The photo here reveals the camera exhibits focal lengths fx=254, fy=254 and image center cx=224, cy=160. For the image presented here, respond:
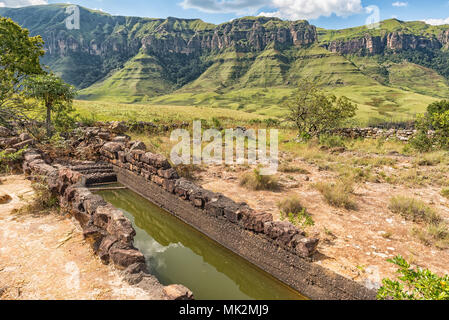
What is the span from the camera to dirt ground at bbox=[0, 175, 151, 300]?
4.51 meters

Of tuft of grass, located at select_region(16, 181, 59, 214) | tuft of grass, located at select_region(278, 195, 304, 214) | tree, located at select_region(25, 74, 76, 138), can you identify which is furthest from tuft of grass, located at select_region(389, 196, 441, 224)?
tree, located at select_region(25, 74, 76, 138)

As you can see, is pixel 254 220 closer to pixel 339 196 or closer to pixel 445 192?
pixel 339 196

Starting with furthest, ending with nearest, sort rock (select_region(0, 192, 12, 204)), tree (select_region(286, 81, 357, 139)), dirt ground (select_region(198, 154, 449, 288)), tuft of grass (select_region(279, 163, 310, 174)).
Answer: tree (select_region(286, 81, 357, 139)) → tuft of grass (select_region(279, 163, 310, 174)) → rock (select_region(0, 192, 12, 204)) → dirt ground (select_region(198, 154, 449, 288))

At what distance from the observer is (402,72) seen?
17312cm

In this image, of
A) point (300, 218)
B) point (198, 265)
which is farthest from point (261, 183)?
point (198, 265)

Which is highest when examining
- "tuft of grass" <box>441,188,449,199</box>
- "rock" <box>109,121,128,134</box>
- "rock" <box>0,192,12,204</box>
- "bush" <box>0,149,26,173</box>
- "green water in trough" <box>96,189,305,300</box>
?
"rock" <box>109,121,128,134</box>

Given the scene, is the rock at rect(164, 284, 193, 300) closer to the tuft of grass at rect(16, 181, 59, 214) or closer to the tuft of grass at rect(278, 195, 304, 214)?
the tuft of grass at rect(278, 195, 304, 214)

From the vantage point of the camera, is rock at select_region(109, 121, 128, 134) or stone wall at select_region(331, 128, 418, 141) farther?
stone wall at select_region(331, 128, 418, 141)

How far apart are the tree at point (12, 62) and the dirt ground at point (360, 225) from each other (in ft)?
41.0

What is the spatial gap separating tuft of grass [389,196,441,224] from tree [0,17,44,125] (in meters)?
19.1

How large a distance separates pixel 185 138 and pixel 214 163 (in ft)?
23.0

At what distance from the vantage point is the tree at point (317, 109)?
20.2m

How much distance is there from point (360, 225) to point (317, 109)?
14.8 metres
